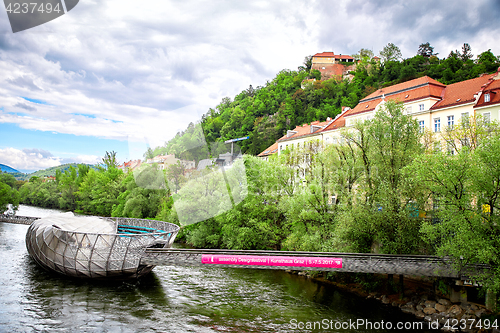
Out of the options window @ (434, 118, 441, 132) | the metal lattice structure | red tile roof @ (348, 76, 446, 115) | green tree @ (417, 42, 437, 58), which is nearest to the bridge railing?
the metal lattice structure

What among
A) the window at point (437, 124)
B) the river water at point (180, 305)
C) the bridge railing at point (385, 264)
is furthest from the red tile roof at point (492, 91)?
the river water at point (180, 305)

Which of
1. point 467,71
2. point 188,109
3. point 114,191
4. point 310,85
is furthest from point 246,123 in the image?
point 188,109

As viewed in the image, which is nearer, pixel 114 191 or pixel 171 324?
pixel 171 324

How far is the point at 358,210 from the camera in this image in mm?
17500

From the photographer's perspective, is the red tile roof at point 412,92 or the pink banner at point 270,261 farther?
the red tile roof at point 412,92

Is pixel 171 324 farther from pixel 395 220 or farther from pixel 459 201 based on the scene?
pixel 459 201

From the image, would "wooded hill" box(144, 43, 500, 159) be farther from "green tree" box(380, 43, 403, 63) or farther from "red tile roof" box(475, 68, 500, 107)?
"red tile roof" box(475, 68, 500, 107)

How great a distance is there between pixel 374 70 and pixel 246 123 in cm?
3256

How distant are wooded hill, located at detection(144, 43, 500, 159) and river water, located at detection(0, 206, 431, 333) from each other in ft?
107

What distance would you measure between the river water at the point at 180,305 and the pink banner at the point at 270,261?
6.86ft

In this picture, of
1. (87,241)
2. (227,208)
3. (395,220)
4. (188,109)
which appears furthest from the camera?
(227,208)

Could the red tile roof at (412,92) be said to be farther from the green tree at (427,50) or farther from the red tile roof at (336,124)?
the green tree at (427,50)

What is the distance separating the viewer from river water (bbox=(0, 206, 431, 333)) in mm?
12977

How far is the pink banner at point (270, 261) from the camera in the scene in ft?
49.5
